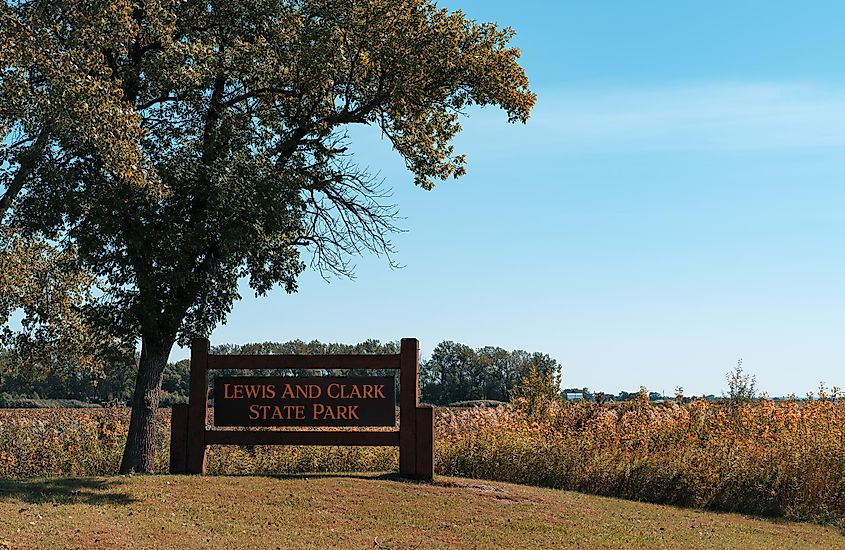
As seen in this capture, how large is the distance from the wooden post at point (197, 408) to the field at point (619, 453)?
59.2 inches

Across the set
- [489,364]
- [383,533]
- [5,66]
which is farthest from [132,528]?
[489,364]

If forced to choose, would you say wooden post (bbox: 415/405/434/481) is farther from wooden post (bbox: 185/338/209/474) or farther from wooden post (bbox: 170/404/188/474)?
wooden post (bbox: 170/404/188/474)

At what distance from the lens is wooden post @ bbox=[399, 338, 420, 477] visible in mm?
14047

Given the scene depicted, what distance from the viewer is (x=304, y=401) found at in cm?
1436

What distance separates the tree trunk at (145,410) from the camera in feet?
48.6

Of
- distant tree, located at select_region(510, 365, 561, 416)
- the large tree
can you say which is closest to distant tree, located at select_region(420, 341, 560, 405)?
distant tree, located at select_region(510, 365, 561, 416)

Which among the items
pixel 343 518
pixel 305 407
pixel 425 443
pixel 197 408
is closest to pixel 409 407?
pixel 425 443

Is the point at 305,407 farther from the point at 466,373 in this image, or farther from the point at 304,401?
the point at 466,373

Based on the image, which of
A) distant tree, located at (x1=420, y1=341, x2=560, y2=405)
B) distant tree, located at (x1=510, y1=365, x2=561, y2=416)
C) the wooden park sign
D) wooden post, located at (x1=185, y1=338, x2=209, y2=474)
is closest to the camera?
the wooden park sign

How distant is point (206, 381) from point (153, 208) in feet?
9.92

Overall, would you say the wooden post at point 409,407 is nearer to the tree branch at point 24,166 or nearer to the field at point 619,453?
the field at point 619,453

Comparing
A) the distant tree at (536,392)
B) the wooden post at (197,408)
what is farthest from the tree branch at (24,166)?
the distant tree at (536,392)

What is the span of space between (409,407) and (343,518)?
3.30m

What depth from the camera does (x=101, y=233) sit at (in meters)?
13.7
